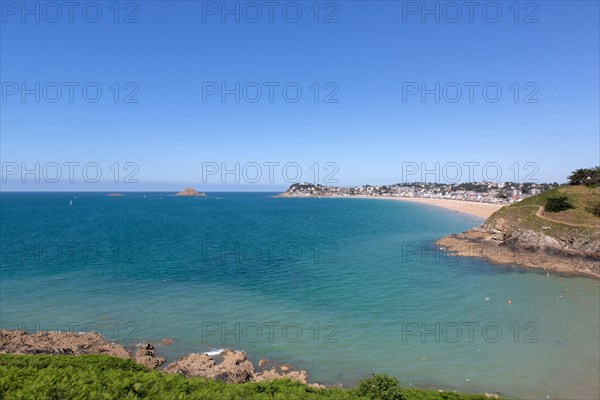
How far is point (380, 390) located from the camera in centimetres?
1339

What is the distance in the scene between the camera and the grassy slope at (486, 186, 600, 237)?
5397cm

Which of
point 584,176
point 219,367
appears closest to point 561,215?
point 584,176

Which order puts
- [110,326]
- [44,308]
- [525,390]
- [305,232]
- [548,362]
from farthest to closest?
[305,232]
[44,308]
[110,326]
[548,362]
[525,390]

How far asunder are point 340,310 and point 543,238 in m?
44.1

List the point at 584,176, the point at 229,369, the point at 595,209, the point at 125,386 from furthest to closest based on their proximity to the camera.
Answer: the point at 584,176, the point at 595,209, the point at 229,369, the point at 125,386

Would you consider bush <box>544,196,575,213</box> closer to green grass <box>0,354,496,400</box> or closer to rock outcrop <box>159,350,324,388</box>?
green grass <box>0,354,496,400</box>

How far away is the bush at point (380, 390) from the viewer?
13203 mm

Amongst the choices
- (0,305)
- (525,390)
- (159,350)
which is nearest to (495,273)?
(525,390)

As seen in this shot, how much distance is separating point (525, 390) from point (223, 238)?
63832 mm

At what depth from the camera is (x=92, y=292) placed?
35.4m

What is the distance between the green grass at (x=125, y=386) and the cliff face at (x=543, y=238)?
149 ft

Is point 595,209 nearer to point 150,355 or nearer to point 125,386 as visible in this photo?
point 150,355

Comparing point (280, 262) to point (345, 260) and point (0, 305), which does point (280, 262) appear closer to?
point (345, 260)

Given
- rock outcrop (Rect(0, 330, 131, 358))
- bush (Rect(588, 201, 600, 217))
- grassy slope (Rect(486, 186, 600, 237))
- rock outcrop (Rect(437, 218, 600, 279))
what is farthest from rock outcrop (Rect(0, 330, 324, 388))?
bush (Rect(588, 201, 600, 217))
